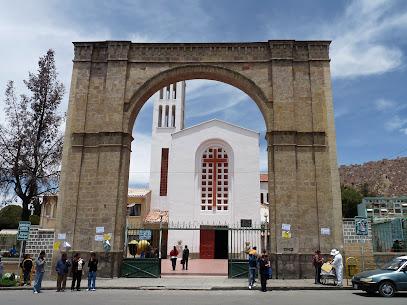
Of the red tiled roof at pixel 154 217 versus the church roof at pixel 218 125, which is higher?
the church roof at pixel 218 125

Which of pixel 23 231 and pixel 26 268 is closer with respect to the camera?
pixel 26 268

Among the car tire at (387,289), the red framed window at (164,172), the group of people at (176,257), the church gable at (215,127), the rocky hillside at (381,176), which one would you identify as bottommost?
the car tire at (387,289)

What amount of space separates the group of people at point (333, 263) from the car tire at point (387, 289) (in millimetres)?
2276

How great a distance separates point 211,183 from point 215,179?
0.55 meters

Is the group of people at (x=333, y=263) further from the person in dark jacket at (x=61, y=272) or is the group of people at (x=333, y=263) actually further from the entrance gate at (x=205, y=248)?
the person in dark jacket at (x=61, y=272)

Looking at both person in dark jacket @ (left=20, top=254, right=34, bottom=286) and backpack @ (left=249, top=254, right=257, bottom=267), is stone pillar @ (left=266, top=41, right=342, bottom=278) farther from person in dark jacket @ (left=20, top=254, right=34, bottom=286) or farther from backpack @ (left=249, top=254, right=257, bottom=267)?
person in dark jacket @ (left=20, top=254, right=34, bottom=286)

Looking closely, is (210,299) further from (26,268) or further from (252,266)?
(26,268)

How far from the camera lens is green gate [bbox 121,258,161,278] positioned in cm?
1598

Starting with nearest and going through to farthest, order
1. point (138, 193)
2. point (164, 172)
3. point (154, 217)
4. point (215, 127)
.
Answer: point (215, 127), point (154, 217), point (138, 193), point (164, 172)

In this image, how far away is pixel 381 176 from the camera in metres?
82.9

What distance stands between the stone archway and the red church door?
16153 mm

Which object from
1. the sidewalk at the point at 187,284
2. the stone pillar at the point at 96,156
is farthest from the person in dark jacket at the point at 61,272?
the stone pillar at the point at 96,156

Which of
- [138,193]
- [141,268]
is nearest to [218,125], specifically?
[138,193]

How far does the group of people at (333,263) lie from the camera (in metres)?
13.5
